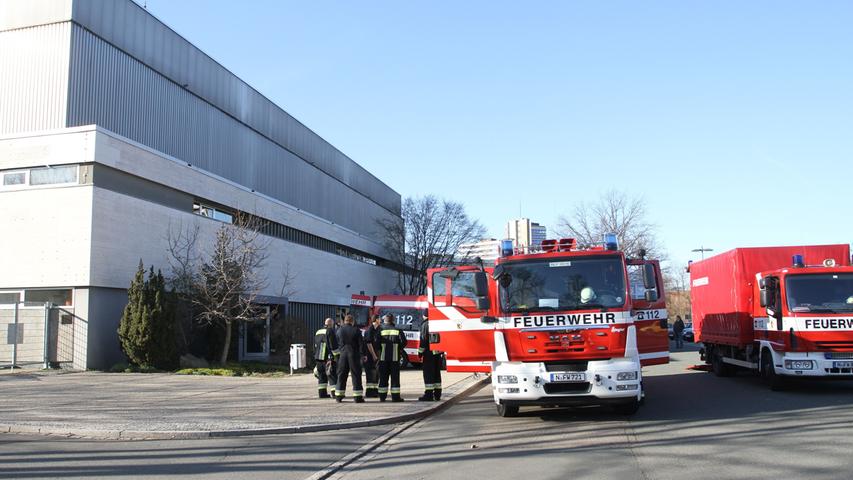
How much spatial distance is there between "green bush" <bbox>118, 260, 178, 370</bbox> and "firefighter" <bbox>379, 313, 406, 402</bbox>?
10650 millimetres

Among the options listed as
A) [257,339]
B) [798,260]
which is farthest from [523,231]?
[798,260]

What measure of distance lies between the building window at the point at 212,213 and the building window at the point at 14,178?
22.9 ft

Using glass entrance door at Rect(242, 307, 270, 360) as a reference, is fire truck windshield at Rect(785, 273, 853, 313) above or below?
above

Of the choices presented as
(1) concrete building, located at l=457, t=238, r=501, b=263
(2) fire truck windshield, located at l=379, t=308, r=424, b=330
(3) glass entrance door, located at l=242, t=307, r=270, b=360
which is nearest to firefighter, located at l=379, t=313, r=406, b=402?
(2) fire truck windshield, located at l=379, t=308, r=424, b=330

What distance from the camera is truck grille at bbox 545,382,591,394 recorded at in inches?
420

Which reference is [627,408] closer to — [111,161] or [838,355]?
[838,355]

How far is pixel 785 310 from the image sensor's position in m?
14.3

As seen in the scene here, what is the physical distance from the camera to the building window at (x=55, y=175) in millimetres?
23094

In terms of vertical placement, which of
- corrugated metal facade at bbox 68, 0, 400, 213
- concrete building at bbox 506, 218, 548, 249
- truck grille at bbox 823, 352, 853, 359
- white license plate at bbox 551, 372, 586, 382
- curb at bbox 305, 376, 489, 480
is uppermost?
corrugated metal facade at bbox 68, 0, 400, 213

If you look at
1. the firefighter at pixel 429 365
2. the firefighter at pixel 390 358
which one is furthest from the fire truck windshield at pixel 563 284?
the firefighter at pixel 390 358

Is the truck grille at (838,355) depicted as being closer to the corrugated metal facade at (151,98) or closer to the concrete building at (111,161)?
the concrete building at (111,161)

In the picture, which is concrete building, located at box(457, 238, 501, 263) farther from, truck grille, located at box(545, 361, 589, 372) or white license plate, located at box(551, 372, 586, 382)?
white license plate, located at box(551, 372, 586, 382)

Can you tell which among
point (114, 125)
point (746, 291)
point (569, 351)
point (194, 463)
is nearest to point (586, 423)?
point (569, 351)

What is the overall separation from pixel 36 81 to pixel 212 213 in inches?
343
